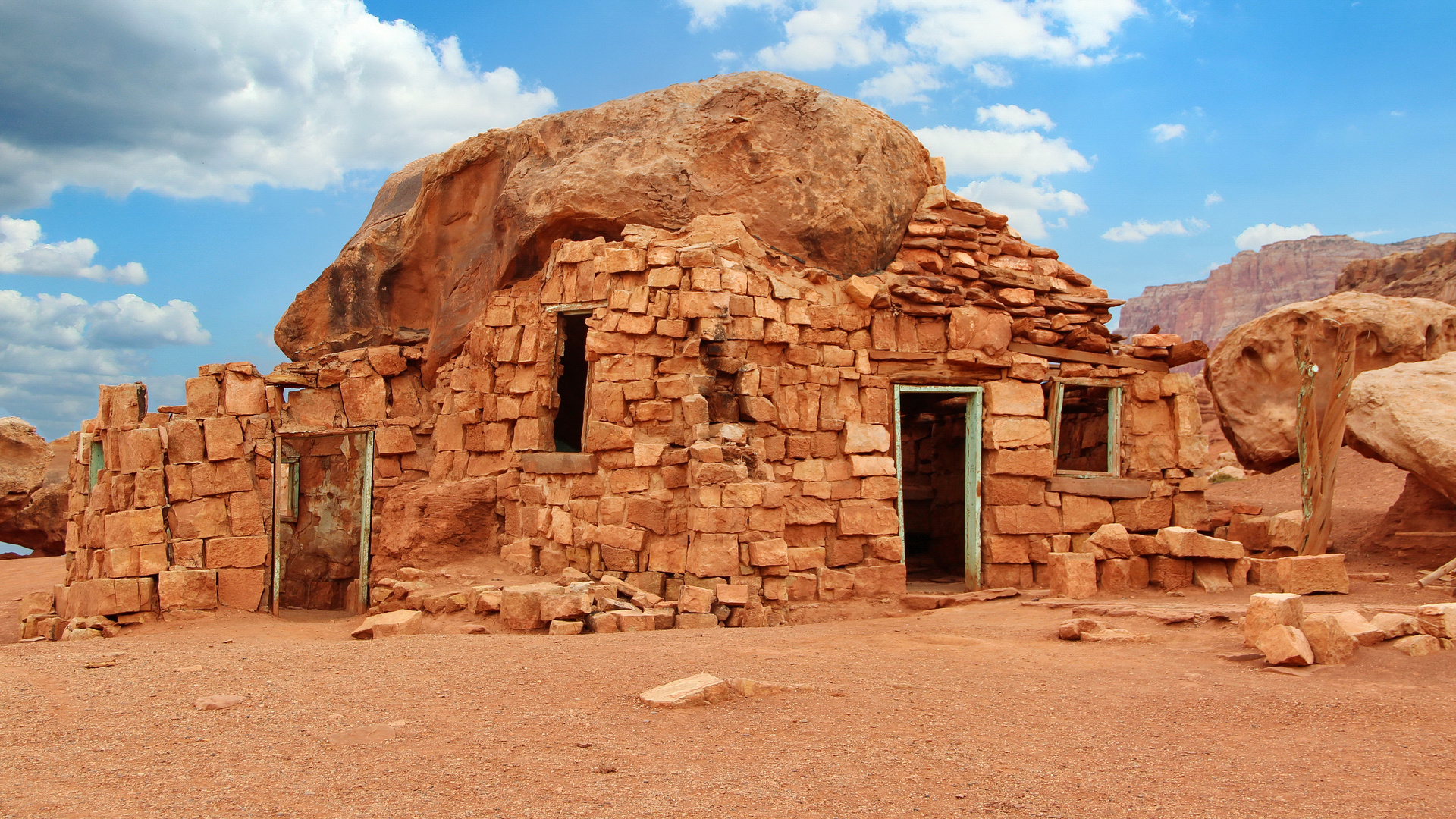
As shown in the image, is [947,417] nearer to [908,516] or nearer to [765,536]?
[908,516]

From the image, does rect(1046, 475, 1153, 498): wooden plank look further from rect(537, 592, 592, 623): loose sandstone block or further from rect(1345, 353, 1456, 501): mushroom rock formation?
rect(537, 592, 592, 623): loose sandstone block

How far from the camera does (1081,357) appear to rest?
31.6ft

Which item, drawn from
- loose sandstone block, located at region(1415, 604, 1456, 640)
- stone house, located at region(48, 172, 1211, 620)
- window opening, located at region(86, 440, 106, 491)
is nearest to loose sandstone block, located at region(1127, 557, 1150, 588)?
stone house, located at region(48, 172, 1211, 620)

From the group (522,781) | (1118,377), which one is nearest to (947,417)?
(1118,377)

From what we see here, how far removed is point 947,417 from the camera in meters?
12.1

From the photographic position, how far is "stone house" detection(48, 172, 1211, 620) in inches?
321

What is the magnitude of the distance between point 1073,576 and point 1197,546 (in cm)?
132

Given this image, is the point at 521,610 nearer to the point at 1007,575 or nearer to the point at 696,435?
the point at 696,435

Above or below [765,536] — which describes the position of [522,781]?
below

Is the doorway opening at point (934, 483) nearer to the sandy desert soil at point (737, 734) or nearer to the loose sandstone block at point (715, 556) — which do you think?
the loose sandstone block at point (715, 556)

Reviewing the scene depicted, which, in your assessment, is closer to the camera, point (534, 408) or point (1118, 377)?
point (534, 408)

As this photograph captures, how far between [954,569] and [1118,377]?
115 inches

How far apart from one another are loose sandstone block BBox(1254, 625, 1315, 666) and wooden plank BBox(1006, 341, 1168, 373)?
4781 millimetres

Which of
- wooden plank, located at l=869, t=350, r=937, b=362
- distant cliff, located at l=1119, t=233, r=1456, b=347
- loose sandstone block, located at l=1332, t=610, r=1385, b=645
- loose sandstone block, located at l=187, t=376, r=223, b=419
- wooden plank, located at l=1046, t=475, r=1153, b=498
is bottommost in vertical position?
loose sandstone block, located at l=1332, t=610, r=1385, b=645
